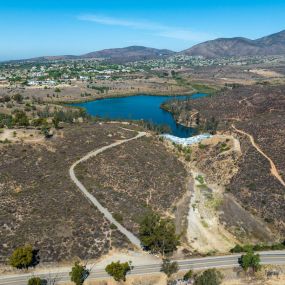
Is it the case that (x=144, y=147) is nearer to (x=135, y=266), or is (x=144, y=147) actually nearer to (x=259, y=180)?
(x=259, y=180)

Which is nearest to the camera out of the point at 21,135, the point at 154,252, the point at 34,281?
the point at 34,281

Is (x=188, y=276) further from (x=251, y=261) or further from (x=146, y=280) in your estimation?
(x=251, y=261)

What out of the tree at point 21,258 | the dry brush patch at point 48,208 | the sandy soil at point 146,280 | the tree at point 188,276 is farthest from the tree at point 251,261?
the tree at point 21,258

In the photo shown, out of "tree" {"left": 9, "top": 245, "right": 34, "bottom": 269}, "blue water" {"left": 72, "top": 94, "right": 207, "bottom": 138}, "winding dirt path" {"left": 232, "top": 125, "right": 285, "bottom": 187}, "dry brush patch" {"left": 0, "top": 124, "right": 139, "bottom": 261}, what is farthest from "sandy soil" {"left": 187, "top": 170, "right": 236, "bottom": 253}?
"blue water" {"left": 72, "top": 94, "right": 207, "bottom": 138}

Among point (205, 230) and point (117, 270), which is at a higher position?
point (117, 270)

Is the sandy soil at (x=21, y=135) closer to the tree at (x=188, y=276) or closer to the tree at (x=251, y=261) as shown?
the tree at (x=188, y=276)

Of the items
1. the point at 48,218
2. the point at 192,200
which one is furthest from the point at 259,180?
the point at 48,218

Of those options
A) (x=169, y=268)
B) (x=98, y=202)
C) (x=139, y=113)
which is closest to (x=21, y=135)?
(x=98, y=202)
